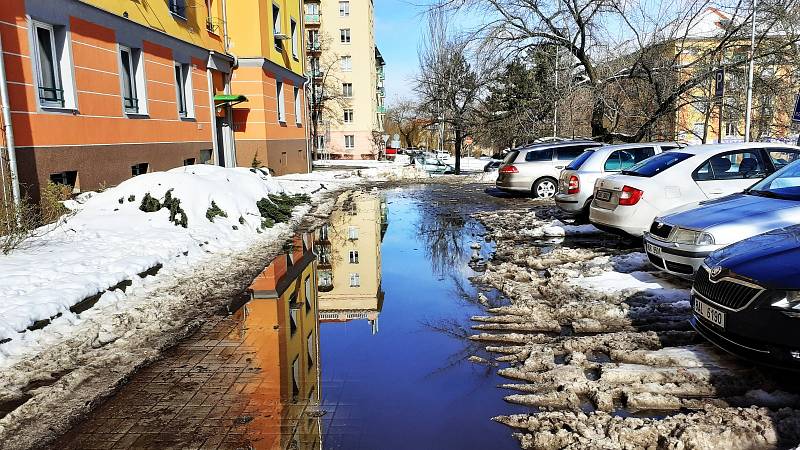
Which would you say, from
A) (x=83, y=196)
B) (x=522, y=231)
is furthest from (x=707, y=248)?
(x=83, y=196)

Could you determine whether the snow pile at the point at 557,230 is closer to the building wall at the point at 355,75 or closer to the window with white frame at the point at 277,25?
the window with white frame at the point at 277,25

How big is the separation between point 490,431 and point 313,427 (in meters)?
1.20

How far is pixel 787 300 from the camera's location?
3.86 meters

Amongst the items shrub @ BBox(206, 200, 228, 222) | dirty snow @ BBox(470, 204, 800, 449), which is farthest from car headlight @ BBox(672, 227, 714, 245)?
shrub @ BBox(206, 200, 228, 222)

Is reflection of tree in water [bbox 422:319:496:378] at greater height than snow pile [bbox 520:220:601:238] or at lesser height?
lesser

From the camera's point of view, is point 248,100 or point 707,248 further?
point 248,100

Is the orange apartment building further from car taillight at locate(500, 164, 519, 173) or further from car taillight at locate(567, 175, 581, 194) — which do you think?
car taillight at locate(567, 175, 581, 194)

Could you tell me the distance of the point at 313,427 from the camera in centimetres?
384

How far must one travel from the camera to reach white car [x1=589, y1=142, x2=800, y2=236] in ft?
28.1

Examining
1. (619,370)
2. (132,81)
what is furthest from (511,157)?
(619,370)

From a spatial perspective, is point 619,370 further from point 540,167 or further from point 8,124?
point 540,167

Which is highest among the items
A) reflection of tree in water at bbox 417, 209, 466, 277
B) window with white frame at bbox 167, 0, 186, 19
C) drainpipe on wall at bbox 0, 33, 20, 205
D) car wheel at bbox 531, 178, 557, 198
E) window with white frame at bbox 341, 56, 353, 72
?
window with white frame at bbox 341, 56, 353, 72

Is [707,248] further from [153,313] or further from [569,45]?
[569,45]

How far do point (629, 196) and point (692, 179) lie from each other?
941mm
